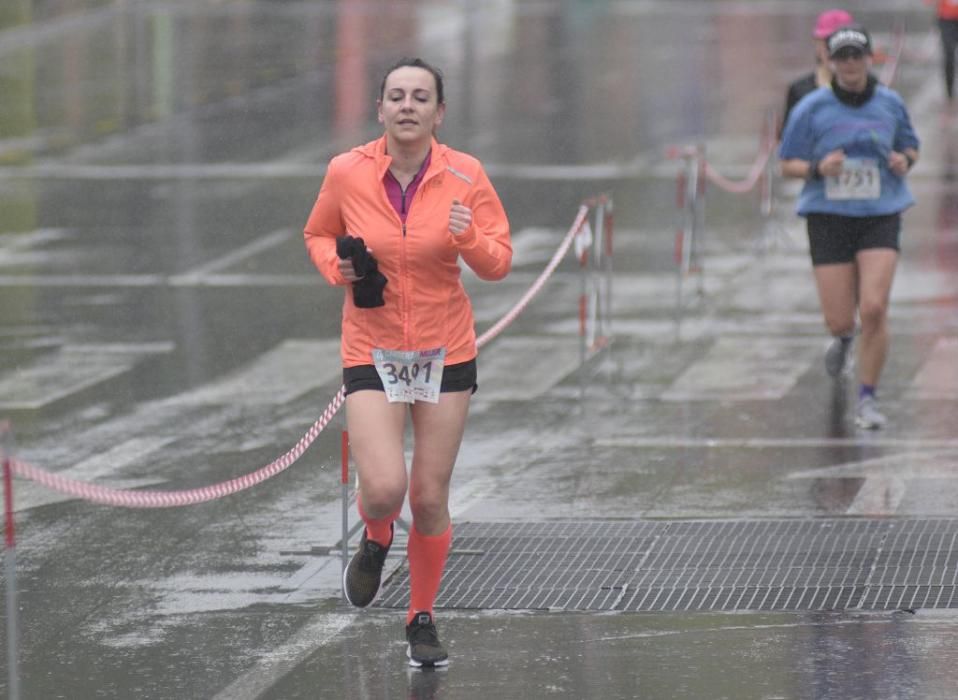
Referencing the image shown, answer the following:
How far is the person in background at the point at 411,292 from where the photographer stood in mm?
7324

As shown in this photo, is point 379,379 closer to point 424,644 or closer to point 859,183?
point 424,644

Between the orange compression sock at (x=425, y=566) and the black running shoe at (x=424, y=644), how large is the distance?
0.14 ft

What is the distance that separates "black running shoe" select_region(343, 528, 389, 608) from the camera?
25.0ft

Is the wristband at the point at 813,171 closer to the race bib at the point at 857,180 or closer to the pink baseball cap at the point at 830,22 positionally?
the race bib at the point at 857,180

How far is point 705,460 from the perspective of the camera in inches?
433

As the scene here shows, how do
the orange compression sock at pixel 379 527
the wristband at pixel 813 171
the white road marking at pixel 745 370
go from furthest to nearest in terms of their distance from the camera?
the white road marking at pixel 745 370, the wristband at pixel 813 171, the orange compression sock at pixel 379 527

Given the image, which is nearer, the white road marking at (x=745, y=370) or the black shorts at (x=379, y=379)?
the black shorts at (x=379, y=379)

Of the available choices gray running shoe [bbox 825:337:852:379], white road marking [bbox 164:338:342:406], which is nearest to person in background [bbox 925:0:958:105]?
white road marking [bbox 164:338:342:406]

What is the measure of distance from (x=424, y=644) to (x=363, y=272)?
1.32m

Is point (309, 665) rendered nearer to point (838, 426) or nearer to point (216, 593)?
point (216, 593)

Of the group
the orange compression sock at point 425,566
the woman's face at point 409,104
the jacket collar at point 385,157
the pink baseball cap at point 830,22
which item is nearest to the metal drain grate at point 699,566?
the orange compression sock at point 425,566

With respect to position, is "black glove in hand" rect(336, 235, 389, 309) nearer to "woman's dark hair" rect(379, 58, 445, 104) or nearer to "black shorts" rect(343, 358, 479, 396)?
"black shorts" rect(343, 358, 479, 396)

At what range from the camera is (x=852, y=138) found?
11602mm

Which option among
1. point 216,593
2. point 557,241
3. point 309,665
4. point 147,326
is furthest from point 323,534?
point 557,241
